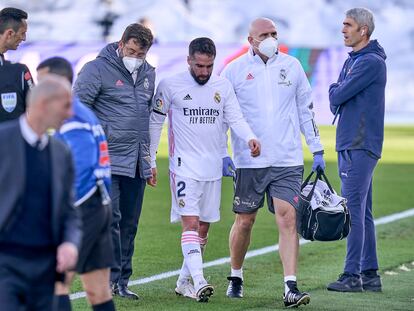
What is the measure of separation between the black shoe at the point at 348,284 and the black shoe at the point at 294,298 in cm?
106

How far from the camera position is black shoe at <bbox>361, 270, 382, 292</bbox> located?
36.4 ft

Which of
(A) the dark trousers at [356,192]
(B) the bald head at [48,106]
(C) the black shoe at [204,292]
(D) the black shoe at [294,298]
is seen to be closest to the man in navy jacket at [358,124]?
(A) the dark trousers at [356,192]

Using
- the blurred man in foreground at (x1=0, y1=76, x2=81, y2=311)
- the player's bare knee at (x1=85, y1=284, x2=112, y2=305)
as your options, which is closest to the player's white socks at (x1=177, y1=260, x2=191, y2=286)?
the player's bare knee at (x1=85, y1=284, x2=112, y2=305)

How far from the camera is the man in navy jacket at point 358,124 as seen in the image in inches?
432

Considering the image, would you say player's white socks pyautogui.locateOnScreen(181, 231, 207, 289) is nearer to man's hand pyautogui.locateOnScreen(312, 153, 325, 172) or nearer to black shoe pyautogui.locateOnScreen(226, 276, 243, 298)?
black shoe pyautogui.locateOnScreen(226, 276, 243, 298)

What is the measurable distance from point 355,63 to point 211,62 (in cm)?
144

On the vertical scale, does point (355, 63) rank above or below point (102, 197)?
above

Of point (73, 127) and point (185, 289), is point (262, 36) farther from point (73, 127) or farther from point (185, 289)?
point (73, 127)

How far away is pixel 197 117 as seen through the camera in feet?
33.9

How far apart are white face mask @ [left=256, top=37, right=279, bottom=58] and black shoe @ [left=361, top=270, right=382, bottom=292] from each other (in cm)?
215

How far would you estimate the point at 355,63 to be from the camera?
1105 centimetres

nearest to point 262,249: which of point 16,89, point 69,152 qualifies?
point 16,89

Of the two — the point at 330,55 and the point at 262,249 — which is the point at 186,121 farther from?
the point at 330,55

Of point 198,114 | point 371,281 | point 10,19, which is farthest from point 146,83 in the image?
point 371,281
